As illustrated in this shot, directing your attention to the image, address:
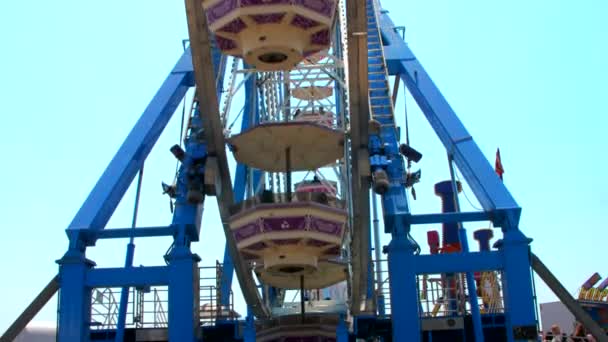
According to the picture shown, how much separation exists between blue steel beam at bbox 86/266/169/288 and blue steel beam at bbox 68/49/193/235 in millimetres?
1144

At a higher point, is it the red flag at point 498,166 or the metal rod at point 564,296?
the red flag at point 498,166

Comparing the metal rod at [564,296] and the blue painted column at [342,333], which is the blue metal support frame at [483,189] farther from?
the blue painted column at [342,333]

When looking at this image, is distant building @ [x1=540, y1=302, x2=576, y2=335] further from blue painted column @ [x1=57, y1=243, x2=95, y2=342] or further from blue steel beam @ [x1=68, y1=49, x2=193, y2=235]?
blue painted column @ [x1=57, y1=243, x2=95, y2=342]

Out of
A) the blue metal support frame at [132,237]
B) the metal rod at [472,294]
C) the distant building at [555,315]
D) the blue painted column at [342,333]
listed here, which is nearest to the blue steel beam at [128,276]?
the blue metal support frame at [132,237]

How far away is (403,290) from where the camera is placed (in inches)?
669

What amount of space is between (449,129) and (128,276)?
8.65 meters

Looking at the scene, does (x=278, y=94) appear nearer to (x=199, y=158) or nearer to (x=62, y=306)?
(x=199, y=158)

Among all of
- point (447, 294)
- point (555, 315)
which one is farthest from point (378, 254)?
point (555, 315)

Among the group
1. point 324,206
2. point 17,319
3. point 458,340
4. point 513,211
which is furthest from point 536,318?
point 17,319

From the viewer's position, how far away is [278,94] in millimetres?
27641

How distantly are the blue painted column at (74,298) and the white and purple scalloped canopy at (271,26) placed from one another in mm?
5772

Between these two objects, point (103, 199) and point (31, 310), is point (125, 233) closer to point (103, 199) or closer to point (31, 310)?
point (103, 199)

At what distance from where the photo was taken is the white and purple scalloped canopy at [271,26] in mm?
15141

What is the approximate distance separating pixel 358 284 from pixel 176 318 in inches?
195
